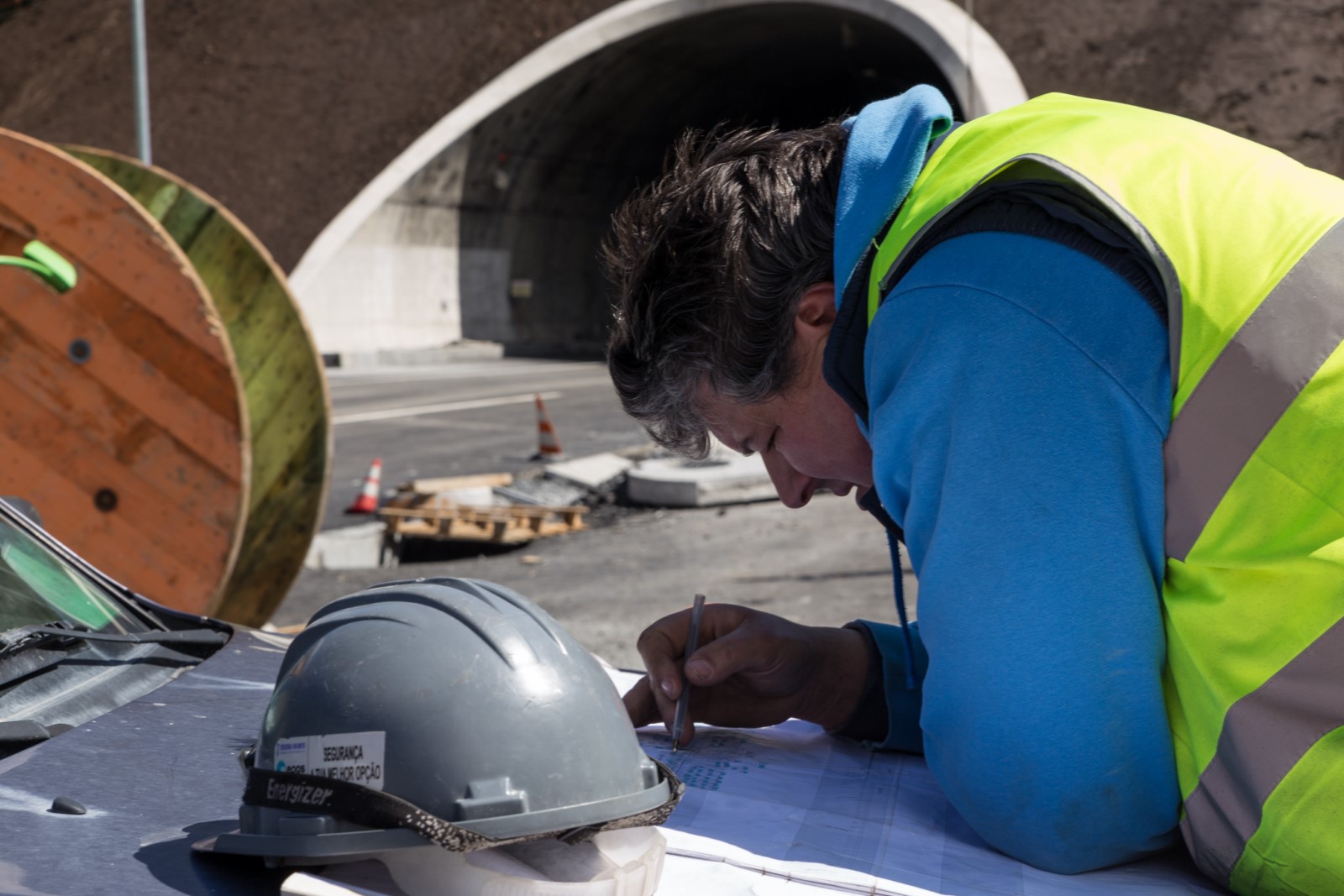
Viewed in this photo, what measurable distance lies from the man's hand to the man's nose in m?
0.19

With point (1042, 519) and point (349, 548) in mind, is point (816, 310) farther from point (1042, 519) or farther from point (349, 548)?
point (349, 548)

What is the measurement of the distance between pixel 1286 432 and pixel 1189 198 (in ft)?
0.96

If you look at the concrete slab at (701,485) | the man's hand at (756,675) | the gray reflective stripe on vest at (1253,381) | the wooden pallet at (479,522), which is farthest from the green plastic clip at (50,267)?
the concrete slab at (701,485)

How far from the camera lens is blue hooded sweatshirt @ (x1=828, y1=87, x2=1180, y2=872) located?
4.87ft

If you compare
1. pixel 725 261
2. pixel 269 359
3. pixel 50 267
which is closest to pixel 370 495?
pixel 269 359

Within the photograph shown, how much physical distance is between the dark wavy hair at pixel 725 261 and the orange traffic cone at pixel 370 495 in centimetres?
721

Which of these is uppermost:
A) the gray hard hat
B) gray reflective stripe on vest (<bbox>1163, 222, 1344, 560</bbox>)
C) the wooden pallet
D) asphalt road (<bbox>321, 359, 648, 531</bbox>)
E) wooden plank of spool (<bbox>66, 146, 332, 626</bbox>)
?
gray reflective stripe on vest (<bbox>1163, 222, 1344, 560</bbox>)

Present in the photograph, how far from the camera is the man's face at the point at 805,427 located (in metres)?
1.90

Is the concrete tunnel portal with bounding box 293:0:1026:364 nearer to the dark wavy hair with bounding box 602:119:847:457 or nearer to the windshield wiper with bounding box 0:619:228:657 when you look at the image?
the dark wavy hair with bounding box 602:119:847:457

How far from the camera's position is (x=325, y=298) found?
24.8m

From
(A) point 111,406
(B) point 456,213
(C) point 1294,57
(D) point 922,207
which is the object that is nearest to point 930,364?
(D) point 922,207

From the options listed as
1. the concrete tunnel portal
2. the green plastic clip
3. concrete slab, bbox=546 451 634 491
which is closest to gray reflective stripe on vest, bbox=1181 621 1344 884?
the green plastic clip

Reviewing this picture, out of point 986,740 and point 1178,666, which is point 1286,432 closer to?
point 1178,666

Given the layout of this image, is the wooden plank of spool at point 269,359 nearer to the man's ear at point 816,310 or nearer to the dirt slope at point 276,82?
the man's ear at point 816,310
